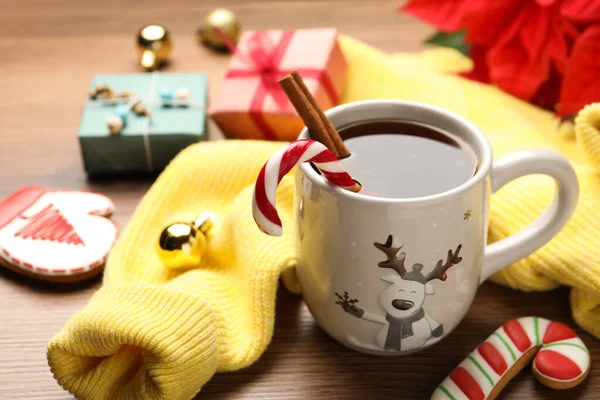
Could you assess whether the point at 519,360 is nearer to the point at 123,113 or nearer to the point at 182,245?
the point at 182,245

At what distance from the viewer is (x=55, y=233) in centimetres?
61

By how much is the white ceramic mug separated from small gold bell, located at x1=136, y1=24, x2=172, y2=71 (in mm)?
382

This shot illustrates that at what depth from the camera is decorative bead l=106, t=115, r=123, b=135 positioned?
678mm

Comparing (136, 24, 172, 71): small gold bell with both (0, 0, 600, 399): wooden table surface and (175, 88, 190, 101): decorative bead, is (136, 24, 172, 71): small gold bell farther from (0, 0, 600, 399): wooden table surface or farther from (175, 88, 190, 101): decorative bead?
(175, 88, 190, 101): decorative bead

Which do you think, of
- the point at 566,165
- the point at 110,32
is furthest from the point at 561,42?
the point at 110,32

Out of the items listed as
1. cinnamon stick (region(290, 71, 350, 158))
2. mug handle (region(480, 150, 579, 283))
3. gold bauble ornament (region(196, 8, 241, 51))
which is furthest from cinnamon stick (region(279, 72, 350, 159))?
gold bauble ornament (region(196, 8, 241, 51))

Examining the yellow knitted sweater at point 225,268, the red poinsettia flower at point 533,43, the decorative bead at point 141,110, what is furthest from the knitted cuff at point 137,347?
the red poinsettia flower at point 533,43

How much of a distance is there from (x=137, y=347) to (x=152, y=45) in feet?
1.46

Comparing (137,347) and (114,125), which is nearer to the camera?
(137,347)

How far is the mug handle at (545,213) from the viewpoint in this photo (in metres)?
0.48

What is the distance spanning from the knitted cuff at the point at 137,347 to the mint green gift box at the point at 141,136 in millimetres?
209

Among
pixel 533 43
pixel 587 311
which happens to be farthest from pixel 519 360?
pixel 533 43

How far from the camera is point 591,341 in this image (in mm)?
544

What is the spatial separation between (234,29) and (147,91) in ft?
0.61
